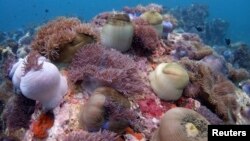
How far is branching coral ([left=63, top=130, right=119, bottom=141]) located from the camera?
3.34 m

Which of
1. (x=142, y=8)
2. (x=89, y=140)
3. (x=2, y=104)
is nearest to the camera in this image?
(x=89, y=140)

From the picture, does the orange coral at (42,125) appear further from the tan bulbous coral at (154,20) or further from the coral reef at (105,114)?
the tan bulbous coral at (154,20)

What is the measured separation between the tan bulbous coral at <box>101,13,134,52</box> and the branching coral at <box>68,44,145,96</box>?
383 millimetres

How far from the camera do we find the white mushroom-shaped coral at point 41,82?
3678mm

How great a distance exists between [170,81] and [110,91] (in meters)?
1.02

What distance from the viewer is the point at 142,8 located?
784cm

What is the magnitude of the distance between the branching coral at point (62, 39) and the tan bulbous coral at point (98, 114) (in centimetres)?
109

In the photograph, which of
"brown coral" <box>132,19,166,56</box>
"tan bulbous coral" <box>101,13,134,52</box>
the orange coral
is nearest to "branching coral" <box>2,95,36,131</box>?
the orange coral

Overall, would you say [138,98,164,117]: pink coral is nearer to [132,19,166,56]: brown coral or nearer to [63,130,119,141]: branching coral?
[63,130,119,141]: branching coral

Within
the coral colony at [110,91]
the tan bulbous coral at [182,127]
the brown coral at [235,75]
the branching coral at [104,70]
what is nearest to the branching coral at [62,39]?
the coral colony at [110,91]

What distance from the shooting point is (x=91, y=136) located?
132 inches

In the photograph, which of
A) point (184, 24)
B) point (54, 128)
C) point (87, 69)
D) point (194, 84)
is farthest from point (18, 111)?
point (184, 24)

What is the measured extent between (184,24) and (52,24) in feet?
52.2

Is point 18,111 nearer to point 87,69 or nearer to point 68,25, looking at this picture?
point 87,69
